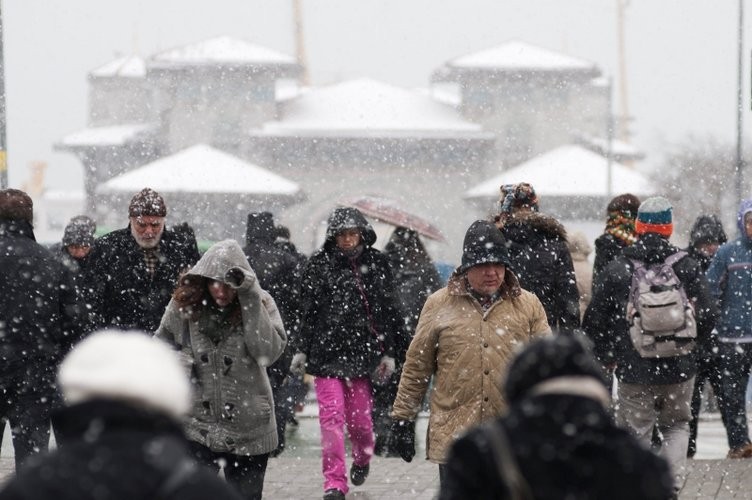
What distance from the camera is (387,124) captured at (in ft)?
229

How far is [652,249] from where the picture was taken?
7.68m

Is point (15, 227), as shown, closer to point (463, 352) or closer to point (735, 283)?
point (463, 352)

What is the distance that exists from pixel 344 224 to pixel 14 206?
1.92 meters

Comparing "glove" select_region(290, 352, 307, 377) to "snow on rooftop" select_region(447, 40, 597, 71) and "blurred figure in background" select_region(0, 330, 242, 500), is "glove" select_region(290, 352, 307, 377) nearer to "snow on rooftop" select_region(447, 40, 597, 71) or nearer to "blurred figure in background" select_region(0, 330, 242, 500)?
"blurred figure in background" select_region(0, 330, 242, 500)

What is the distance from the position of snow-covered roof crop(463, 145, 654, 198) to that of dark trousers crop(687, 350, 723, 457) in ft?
157

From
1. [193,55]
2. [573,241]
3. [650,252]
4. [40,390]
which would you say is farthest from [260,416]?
[193,55]

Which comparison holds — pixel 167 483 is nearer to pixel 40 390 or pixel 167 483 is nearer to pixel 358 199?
pixel 40 390

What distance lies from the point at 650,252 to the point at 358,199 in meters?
6.15

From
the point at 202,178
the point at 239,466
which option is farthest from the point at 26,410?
the point at 202,178

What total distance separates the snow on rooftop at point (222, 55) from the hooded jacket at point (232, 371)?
6645 cm

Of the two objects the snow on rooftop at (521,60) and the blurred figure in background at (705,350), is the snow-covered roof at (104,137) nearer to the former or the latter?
the snow on rooftop at (521,60)

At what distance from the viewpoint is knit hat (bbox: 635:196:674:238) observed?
7.71 meters

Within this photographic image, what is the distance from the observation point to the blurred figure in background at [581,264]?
10641mm

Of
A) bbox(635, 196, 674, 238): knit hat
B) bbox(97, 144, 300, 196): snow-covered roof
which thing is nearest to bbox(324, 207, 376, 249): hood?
bbox(635, 196, 674, 238): knit hat
